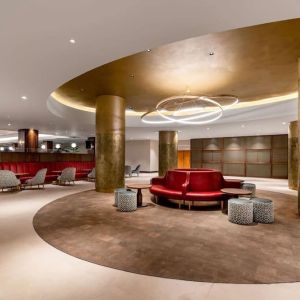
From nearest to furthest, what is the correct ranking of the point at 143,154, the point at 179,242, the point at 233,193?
the point at 179,242 → the point at 233,193 → the point at 143,154

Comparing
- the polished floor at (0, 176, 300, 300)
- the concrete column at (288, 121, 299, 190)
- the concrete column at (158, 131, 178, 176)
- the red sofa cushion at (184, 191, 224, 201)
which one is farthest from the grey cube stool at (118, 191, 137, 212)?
the concrete column at (158, 131, 178, 176)

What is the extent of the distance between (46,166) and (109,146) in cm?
591

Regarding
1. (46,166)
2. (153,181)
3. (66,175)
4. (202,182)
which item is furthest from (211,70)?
(46,166)

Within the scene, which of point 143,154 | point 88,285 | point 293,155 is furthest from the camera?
point 143,154

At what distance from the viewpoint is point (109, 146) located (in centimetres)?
922

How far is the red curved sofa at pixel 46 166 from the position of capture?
11373 millimetres

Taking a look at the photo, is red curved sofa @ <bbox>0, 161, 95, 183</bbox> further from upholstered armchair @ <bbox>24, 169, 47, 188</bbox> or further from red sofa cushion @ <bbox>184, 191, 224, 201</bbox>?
red sofa cushion @ <bbox>184, 191, 224, 201</bbox>

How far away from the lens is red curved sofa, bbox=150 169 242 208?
6523 millimetres

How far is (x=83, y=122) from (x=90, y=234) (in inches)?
391

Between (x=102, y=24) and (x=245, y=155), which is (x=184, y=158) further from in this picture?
(x=102, y=24)

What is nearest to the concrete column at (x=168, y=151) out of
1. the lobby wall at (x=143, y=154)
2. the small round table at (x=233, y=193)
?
the lobby wall at (x=143, y=154)

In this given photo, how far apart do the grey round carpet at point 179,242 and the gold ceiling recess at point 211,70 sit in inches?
154

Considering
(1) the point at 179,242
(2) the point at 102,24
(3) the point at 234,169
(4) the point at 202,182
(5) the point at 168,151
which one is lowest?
(1) the point at 179,242

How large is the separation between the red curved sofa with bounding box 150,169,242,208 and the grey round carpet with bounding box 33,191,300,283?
1.38 ft
